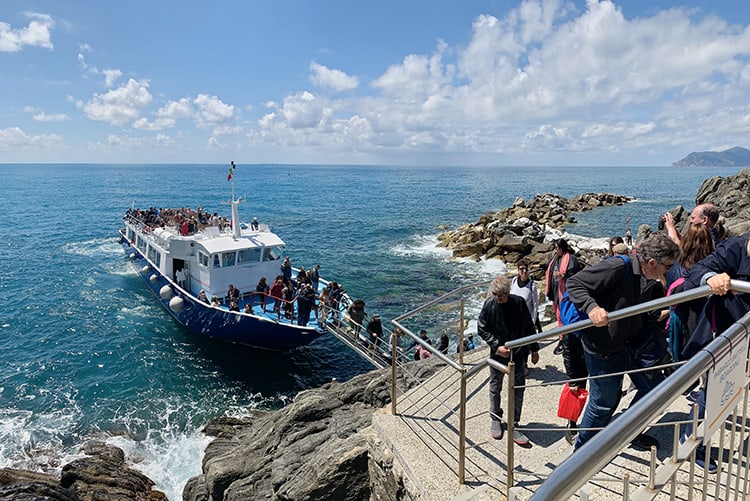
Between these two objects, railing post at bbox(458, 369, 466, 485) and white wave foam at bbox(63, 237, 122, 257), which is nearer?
railing post at bbox(458, 369, 466, 485)

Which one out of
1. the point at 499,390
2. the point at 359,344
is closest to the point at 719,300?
the point at 499,390

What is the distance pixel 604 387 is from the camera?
422 centimetres

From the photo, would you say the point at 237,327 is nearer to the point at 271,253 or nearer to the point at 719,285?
the point at 271,253

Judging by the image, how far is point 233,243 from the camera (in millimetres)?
18234

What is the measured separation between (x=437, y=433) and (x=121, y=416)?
1253 cm

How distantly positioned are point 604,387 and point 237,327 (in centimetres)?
1413

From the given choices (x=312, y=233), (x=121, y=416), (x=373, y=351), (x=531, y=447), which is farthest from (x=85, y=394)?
(x=312, y=233)

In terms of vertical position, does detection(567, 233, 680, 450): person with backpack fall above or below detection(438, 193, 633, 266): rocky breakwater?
above

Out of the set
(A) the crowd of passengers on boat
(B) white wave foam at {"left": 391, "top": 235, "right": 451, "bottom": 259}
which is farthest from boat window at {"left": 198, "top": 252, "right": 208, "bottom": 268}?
(B) white wave foam at {"left": 391, "top": 235, "right": 451, "bottom": 259}

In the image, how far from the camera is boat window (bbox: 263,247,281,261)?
738 inches

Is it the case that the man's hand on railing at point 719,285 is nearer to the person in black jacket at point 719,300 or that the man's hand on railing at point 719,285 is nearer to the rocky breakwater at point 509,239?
the person in black jacket at point 719,300

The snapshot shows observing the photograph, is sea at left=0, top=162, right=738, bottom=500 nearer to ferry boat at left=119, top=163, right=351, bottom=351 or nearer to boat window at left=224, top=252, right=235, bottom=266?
ferry boat at left=119, top=163, right=351, bottom=351

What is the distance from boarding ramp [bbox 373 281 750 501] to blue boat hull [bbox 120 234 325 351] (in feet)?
30.1

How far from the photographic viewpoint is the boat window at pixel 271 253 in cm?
1875
